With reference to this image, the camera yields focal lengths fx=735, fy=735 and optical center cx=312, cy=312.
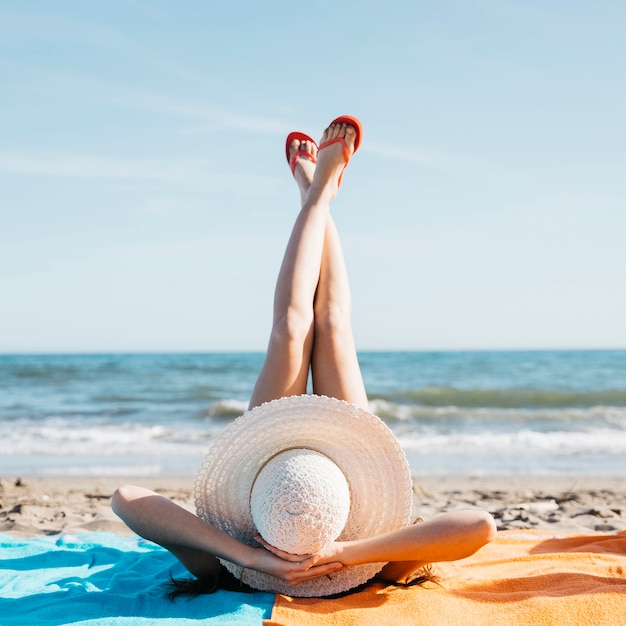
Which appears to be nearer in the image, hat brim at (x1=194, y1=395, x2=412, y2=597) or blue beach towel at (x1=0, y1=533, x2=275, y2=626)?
blue beach towel at (x1=0, y1=533, x2=275, y2=626)

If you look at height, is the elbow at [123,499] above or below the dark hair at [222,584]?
above

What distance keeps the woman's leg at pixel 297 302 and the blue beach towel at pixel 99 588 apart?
2.83 ft

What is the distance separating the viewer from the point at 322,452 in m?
2.93

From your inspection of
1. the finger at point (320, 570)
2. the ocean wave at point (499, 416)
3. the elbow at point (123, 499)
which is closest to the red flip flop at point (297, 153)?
the elbow at point (123, 499)

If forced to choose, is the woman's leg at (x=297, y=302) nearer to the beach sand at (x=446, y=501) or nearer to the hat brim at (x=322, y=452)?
the hat brim at (x=322, y=452)

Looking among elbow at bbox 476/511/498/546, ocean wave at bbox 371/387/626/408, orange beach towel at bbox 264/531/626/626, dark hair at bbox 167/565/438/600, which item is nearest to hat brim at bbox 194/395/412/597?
dark hair at bbox 167/565/438/600

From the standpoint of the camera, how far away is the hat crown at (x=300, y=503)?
8.39 feet

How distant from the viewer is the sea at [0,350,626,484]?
332 inches

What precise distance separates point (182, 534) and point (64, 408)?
43.5 ft

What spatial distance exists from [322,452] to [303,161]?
2.32 m

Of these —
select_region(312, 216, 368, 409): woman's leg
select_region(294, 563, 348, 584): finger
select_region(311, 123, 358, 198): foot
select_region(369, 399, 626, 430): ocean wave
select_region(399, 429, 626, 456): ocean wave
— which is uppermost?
select_region(311, 123, 358, 198): foot

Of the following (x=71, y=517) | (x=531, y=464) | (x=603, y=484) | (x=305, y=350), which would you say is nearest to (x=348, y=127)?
(x=305, y=350)

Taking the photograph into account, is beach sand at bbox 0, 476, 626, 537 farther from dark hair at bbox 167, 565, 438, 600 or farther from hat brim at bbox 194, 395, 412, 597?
hat brim at bbox 194, 395, 412, 597

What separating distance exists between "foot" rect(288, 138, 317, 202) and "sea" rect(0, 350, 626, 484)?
13.6 ft
